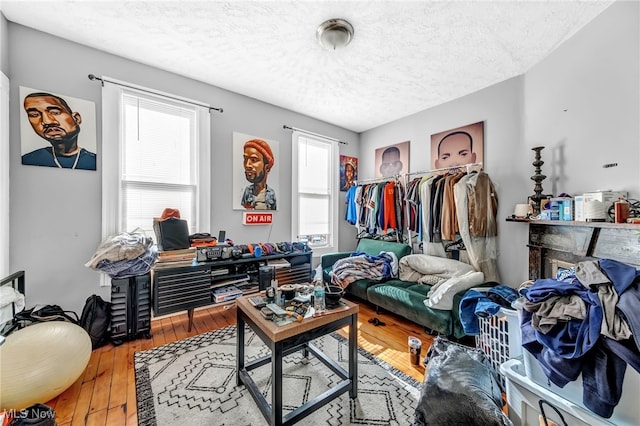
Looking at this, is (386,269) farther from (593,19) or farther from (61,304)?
(61,304)

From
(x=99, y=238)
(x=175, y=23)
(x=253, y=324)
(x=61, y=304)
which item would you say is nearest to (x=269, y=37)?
(x=175, y=23)

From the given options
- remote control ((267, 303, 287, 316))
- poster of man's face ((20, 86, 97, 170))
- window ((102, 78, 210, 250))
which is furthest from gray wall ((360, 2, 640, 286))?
poster of man's face ((20, 86, 97, 170))

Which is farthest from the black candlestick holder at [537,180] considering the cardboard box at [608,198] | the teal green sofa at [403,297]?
the teal green sofa at [403,297]

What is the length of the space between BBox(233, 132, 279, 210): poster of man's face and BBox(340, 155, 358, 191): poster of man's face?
1.31m

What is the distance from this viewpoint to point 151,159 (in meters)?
2.56

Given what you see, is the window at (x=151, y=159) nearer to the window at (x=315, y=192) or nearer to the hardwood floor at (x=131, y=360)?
the hardwood floor at (x=131, y=360)

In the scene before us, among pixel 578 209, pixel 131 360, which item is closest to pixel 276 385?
pixel 131 360

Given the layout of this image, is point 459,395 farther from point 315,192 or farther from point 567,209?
point 315,192

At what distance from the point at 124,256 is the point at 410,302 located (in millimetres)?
2664

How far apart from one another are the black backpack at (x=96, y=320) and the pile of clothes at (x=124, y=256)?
0.87ft

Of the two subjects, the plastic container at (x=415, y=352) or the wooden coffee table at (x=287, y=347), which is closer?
the wooden coffee table at (x=287, y=347)

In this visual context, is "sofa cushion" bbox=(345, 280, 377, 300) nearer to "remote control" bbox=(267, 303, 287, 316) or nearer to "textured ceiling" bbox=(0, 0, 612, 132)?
"remote control" bbox=(267, 303, 287, 316)

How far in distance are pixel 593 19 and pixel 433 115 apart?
5.27ft

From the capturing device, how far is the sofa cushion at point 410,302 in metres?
2.12
